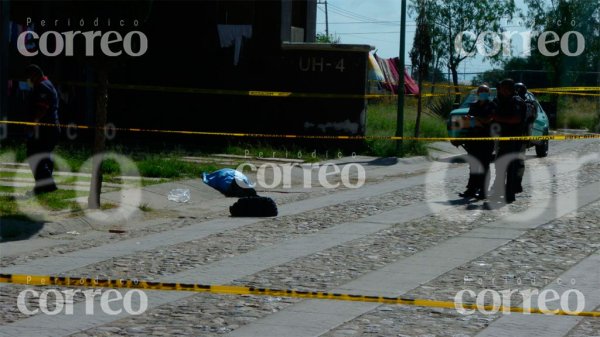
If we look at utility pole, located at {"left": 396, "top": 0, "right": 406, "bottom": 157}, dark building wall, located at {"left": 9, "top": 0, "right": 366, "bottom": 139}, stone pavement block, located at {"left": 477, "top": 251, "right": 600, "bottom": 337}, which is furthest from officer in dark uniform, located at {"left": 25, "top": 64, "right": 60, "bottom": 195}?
utility pole, located at {"left": 396, "top": 0, "right": 406, "bottom": 157}

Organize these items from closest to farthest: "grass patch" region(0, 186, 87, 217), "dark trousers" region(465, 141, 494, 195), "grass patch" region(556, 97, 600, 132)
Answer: "grass patch" region(0, 186, 87, 217)
"dark trousers" region(465, 141, 494, 195)
"grass patch" region(556, 97, 600, 132)

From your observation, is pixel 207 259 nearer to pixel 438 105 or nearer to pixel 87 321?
pixel 87 321

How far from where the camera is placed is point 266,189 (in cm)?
1784

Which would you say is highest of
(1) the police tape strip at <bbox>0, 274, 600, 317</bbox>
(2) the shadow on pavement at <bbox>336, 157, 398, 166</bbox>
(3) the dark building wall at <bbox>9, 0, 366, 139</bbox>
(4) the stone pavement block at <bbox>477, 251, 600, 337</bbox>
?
(3) the dark building wall at <bbox>9, 0, 366, 139</bbox>

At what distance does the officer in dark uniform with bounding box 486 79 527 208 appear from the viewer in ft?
52.7

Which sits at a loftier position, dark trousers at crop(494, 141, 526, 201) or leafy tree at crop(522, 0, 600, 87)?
leafy tree at crop(522, 0, 600, 87)

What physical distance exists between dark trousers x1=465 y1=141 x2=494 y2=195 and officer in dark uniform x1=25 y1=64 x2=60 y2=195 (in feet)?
20.1

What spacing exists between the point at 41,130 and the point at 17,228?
314 cm

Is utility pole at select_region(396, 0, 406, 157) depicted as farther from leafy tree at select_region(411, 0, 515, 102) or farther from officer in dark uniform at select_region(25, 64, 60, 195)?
leafy tree at select_region(411, 0, 515, 102)

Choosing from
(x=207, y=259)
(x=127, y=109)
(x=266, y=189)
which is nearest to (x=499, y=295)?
(x=207, y=259)

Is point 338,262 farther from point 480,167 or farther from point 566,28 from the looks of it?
point 566,28

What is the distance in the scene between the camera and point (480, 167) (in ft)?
54.1

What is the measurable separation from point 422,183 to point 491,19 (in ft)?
115

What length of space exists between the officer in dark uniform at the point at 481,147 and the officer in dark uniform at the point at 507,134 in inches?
6.1
